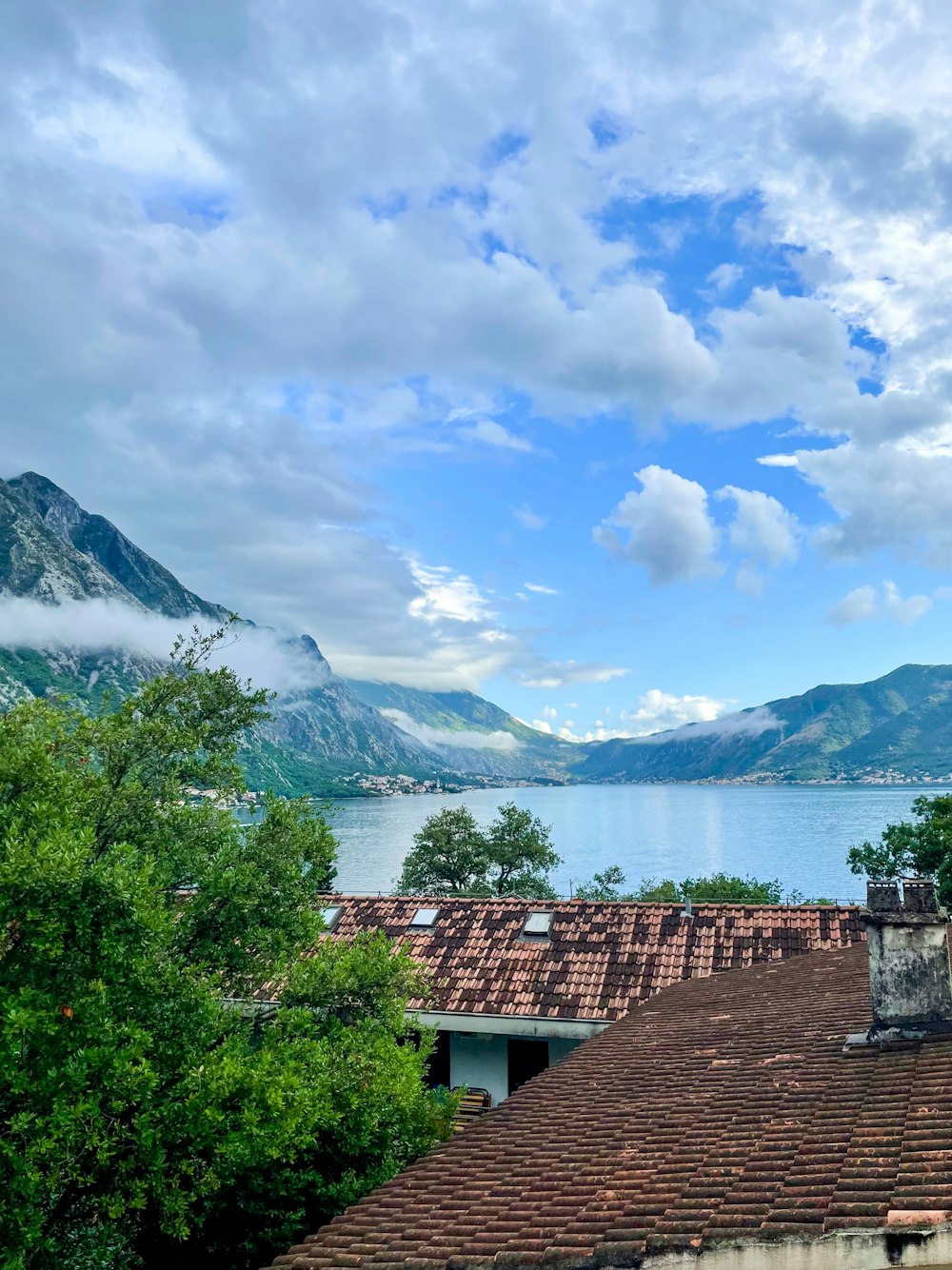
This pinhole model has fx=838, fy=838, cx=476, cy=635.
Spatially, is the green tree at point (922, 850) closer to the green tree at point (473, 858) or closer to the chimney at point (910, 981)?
the green tree at point (473, 858)

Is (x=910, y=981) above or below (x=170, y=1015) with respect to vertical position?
above

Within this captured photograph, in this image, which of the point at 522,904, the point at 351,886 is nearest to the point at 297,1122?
the point at 522,904

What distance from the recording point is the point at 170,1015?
→ 29.1 ft

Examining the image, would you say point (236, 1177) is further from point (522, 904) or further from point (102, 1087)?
point (522, 904)

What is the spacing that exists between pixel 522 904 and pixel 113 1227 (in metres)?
12.9

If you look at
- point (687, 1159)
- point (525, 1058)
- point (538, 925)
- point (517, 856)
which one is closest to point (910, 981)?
point (687, 1159)

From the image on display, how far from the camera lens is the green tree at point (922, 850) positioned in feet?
109

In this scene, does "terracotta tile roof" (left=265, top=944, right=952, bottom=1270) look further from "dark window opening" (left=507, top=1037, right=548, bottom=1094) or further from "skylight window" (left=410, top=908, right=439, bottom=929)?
"skylight window" (left=410, top=908, right=439, bottom=929)

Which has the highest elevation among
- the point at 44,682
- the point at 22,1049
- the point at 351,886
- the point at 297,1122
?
the point at 44,682

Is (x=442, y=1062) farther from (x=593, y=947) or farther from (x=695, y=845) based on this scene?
(x=695, y=845)

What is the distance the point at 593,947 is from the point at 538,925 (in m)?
1.59

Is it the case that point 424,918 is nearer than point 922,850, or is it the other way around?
point 424,918

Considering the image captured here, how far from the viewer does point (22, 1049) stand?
23.7 ft

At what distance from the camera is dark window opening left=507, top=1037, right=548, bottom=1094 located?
56.5ft
